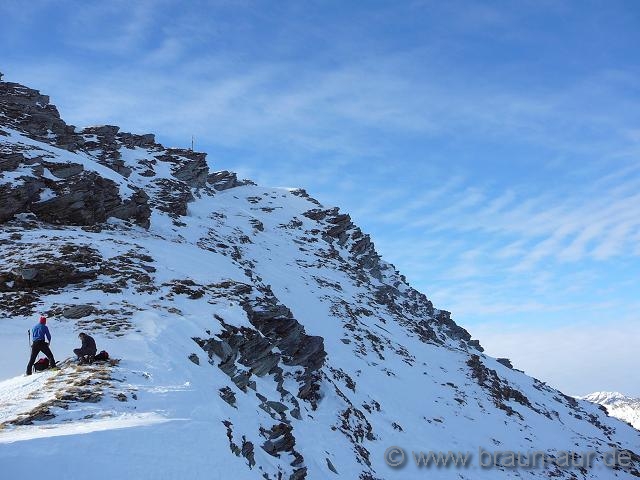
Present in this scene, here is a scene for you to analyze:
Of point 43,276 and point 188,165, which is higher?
point 188,165

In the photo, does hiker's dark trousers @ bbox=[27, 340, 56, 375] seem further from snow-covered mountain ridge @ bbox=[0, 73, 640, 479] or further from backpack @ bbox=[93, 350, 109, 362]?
backpack @ bbox=[93, 350, 109, 362]

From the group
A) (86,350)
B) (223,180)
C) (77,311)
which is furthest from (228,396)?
(223,180)

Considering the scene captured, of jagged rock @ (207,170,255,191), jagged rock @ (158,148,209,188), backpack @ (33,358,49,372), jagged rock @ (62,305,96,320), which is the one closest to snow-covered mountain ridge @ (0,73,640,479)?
jagged rock @ (62,305,96,320)

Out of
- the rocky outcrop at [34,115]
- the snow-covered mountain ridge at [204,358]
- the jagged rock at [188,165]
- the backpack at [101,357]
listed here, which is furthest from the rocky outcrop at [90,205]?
the jagged rock at [188,165]

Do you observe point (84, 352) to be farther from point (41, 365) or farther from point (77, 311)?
point (77, 311)

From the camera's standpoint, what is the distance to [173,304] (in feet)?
68.0

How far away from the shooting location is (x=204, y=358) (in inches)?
651

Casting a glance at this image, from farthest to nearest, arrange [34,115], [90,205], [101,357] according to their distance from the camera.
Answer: [34,115]
[90,205]
[101,357]

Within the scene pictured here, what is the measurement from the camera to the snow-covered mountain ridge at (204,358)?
10.7 metres

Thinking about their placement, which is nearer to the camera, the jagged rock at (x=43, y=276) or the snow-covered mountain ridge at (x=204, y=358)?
the snow-covered mountain ridge at (x=204, y=358)

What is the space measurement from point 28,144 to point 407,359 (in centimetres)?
3724

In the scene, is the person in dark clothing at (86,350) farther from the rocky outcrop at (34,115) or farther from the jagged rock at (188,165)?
the jagged rock at (188,165)

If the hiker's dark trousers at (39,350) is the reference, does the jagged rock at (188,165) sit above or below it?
above

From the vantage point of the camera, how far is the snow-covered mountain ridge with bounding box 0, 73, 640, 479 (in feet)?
35.2
